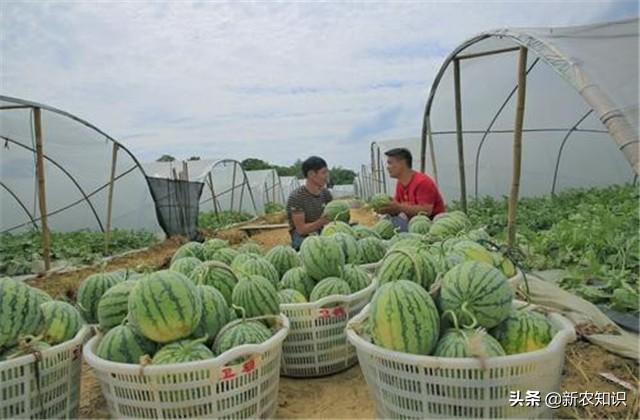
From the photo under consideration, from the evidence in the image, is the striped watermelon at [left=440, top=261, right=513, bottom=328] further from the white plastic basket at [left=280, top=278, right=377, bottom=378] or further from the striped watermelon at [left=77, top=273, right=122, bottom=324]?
the striped watermelon at [left=77, top=273, right=122, bottom=324]

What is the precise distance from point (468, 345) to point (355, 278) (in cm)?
145

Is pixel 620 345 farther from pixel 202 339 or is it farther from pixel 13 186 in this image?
pixel 13 186

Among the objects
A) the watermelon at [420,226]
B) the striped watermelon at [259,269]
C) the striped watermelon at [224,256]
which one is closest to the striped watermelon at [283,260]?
the striped watermelon at [224,256]

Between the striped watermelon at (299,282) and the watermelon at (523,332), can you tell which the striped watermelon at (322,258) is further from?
the watermelon at (523,332)

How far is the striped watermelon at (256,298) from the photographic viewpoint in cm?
271

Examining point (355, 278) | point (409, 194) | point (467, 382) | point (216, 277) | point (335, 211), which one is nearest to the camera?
point (467, 382)

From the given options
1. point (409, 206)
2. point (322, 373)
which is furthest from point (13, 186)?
point (322, 373)

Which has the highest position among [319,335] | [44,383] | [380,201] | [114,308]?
[380,201]

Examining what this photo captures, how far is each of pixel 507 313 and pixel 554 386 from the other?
0.34 metres

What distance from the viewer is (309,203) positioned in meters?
5.85

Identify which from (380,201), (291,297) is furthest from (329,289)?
(380,201)

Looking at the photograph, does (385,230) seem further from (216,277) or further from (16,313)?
(16,313)

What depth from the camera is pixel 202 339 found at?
7.66 ft

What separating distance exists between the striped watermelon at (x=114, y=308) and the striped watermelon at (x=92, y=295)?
20.7 inches
